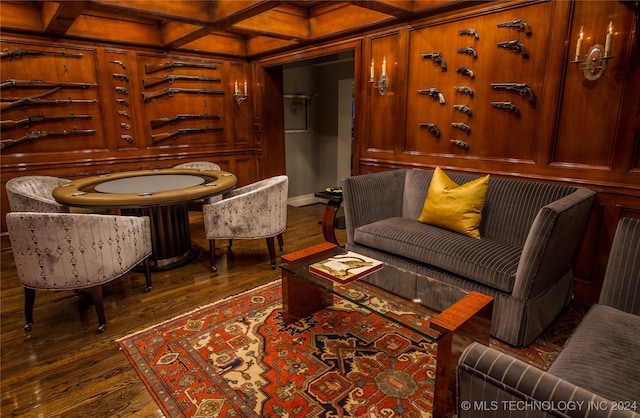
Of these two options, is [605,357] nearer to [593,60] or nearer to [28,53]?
[593,60]

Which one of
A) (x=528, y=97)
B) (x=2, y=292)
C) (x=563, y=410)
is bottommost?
(x=2, y=292)

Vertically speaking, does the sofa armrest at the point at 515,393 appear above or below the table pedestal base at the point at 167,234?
above

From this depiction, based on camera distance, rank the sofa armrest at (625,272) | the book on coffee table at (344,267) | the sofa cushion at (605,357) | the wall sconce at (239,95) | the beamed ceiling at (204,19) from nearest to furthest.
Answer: the sofa cushion at (605,357) < the sofa armrest at (625,272) < the book on coffee table at (344,267) < the beamed ceiling at (204,19) < the wall sconce at (239,95)

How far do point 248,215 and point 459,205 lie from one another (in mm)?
1643

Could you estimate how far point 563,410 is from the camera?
662 millimetres

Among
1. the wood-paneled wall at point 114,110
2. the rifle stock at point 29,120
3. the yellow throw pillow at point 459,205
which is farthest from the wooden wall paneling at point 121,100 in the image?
the yellow throw pillow at point 459,205

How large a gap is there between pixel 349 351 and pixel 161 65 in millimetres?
4029

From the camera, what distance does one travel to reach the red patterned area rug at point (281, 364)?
1.59 m

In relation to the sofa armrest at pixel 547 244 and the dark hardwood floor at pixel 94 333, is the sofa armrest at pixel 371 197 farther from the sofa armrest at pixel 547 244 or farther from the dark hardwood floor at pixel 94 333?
the sofa armrest at pixel 547 244

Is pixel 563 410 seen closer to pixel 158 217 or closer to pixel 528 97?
pixel 528 97

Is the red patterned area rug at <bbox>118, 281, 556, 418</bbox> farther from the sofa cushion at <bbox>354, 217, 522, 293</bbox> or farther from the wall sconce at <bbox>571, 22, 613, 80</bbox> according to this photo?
the wall sconce at <bbox>571, 22, 613, 80</bbox>

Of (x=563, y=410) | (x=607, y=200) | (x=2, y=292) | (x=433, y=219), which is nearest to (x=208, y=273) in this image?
(x=2, y=292)

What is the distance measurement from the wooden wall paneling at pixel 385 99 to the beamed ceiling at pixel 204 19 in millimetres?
185

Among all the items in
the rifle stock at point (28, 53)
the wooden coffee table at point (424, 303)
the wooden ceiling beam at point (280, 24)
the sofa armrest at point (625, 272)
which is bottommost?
the wooden coffee table at point (424, 303)
